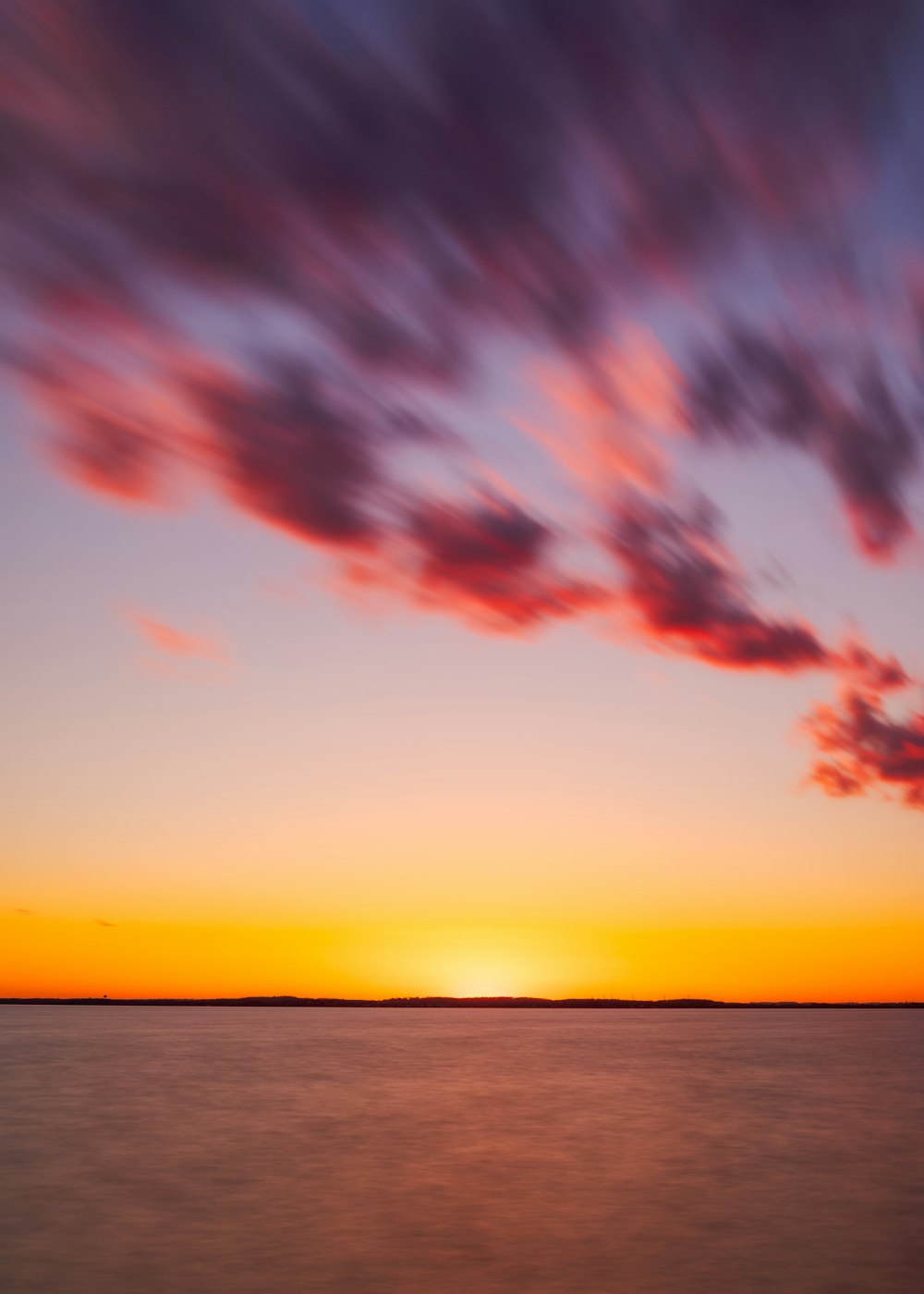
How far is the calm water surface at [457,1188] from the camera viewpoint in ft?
76.8

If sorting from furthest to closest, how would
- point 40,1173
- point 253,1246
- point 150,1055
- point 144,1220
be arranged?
point 150,1055, point 40,1173, point 144,1220, point 253,1246

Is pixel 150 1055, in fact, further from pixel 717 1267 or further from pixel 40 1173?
pixel 717 1267

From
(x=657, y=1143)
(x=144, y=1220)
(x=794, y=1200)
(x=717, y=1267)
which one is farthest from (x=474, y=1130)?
(x=717, y=1267)

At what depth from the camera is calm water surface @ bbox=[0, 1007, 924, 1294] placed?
2342 centimetres

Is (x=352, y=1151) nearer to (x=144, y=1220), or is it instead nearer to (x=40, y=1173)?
(x=40, y=1173)

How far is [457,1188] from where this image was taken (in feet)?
110

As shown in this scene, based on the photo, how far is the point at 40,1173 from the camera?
34938 mm

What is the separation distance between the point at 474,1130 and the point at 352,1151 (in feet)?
28.0

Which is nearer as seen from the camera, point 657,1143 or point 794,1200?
point 794,1200

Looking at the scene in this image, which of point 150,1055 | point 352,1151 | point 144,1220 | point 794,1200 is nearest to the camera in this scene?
point 144,1220

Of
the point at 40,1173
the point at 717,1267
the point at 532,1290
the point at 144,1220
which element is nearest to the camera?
the point at 532,1290

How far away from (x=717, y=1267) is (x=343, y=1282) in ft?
25.5

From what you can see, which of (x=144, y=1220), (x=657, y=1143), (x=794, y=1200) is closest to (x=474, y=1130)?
(x=657, y=1143)

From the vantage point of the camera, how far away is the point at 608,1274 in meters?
23.2
